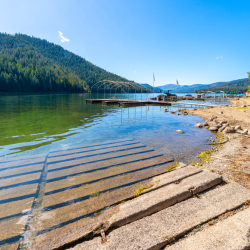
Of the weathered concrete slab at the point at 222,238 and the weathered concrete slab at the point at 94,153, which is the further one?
the weathered concrete slab at the point at 94,153

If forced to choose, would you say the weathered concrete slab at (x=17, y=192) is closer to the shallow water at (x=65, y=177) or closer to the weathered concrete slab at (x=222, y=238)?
the shallow water at (x=65, y=177)

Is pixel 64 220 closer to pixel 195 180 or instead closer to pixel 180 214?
pixel 180 214

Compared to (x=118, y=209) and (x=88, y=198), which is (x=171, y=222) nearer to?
(x=118, y=209)

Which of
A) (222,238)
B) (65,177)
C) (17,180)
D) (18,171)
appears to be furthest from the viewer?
(18,171)

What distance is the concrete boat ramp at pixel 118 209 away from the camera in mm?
2504

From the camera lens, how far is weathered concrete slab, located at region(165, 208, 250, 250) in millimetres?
2262

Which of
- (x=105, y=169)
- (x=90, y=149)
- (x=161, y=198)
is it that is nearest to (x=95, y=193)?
(x=105, y=169)

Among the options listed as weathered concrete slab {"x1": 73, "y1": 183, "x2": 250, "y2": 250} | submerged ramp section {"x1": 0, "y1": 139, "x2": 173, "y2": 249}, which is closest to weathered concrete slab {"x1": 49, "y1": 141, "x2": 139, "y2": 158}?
submerged ramp section {"x1": 0, "y1": 139, "x2": 173, "y2": 249}

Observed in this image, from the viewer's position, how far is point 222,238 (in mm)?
2393

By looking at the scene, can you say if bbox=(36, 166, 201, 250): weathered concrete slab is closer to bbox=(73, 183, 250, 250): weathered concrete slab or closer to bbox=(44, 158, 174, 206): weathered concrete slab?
bbox=(44, 158, 174, 206): weathered concrete slab

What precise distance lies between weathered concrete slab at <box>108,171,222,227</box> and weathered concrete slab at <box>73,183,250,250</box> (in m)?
0.15

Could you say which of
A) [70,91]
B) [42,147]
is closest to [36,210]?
[42,147]

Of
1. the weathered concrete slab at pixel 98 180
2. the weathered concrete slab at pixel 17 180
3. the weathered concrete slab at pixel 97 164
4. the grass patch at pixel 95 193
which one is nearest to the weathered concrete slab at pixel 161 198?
the grass patch at pixel 95 193

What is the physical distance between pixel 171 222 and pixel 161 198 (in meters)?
0.60
